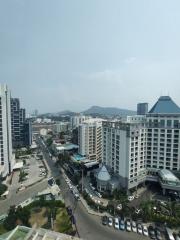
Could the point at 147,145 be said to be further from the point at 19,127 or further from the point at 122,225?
the point at 19,127

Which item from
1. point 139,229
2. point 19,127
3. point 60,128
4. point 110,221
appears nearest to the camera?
point 139,229

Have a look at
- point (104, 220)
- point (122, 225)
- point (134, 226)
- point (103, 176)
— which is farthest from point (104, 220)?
point (103, 176)

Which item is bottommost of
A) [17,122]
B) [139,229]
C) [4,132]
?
[139,229]

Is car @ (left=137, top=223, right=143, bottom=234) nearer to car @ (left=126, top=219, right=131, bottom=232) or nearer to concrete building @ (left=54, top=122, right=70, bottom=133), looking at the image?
car @ (left=126, top=219, right=131, bottom=232)

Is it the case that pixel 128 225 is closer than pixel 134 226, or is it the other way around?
pixel 134 226

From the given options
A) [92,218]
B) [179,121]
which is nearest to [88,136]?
[179,121]

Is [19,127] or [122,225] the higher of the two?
[19,127]

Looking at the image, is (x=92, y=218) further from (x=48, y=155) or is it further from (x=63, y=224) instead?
(x=48, y=155)
